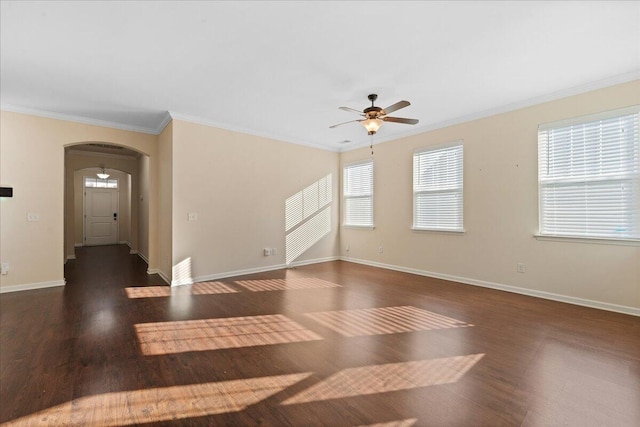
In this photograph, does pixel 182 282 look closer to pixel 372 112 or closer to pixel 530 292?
pixel 372 112

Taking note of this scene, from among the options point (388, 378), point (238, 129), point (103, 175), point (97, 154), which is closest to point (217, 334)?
point (388, 378)

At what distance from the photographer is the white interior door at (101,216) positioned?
9.80 metres

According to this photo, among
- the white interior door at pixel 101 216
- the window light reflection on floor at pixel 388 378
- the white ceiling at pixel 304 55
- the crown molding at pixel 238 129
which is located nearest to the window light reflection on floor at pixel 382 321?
the window light reflection on floor at pixel 388 378

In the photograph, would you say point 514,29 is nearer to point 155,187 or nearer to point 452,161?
point 452,161

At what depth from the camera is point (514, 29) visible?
260 centimetres

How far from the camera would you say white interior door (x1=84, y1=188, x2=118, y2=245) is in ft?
32.1

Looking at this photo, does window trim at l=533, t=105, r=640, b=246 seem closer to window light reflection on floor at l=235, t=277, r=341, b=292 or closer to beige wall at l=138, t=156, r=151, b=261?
window light reflection on floor at l=235, t=277, r=341, b=292

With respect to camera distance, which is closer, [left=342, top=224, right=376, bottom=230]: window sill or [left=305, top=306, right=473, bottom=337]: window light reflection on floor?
[left=305, top=306, right=473, bottom=337]: window light reflection on floor

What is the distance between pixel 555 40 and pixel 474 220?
276 centimetres

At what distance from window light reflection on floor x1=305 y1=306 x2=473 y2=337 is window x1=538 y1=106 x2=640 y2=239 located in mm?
2191

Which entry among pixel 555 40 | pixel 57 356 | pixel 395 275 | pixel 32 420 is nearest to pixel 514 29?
pixel 555 40

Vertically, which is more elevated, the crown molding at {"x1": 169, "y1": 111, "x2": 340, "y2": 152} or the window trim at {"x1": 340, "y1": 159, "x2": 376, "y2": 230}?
the crown molding at {"x1": 169, "y1": 111, "x2": 340, "y2": 152}

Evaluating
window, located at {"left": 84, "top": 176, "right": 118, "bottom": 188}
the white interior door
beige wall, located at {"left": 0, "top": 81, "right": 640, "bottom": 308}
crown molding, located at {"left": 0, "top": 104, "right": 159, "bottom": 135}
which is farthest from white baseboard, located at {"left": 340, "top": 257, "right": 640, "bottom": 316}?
window, located at {"left": 84, "top": 176, "right": 118, "bottom": 188}

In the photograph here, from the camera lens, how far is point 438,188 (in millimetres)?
5387
